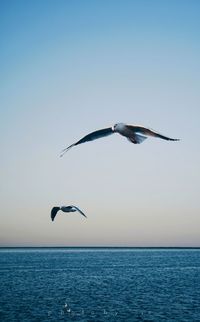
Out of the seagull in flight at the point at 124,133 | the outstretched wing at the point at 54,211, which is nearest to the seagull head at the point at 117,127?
the seagull in flight at the point at 124,133

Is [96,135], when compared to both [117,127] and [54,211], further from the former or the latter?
[54,211]

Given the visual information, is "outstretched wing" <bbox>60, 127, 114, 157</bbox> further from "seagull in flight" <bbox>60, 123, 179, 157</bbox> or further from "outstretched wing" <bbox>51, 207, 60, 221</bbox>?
"outstretched wing" <bbox>51, 207, 60, 221</bbox>

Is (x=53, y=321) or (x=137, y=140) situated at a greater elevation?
(x=137, y=140)

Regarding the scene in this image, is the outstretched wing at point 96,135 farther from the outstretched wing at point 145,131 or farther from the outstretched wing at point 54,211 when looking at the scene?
the outstretched wing at point 54,211

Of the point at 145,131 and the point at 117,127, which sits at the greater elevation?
the point at 117,127

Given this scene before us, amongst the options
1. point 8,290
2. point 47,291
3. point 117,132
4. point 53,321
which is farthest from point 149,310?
point 117,132

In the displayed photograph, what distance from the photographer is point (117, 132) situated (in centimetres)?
846

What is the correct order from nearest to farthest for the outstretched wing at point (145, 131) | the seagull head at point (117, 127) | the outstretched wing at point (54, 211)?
the outstretched wing at point (145, 131), the seagull head at point (117, 127), the outstretched wing at point (54, 211)

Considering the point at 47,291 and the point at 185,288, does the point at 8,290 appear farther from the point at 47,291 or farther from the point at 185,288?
the point at 185,288

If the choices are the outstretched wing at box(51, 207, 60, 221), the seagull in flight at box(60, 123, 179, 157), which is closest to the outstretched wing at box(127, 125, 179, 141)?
the seagull in flight at box(60, 123, 179, 157)

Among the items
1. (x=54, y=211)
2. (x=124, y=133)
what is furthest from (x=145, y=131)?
(x=54, y=211)

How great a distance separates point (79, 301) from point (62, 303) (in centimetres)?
231

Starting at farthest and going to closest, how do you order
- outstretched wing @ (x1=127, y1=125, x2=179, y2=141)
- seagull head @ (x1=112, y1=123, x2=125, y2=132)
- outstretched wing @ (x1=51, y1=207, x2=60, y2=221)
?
outstretched wing @ (x1=51, y1=207, x2=60, y2=221), seagull head @ (x1=112, y1=123, x2=125, y2=132), outstretched wing @ (x1=127, y1=125, x2=179, y2=141)

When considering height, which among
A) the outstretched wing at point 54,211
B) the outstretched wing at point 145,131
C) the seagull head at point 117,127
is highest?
the seagull head at point 117,127
